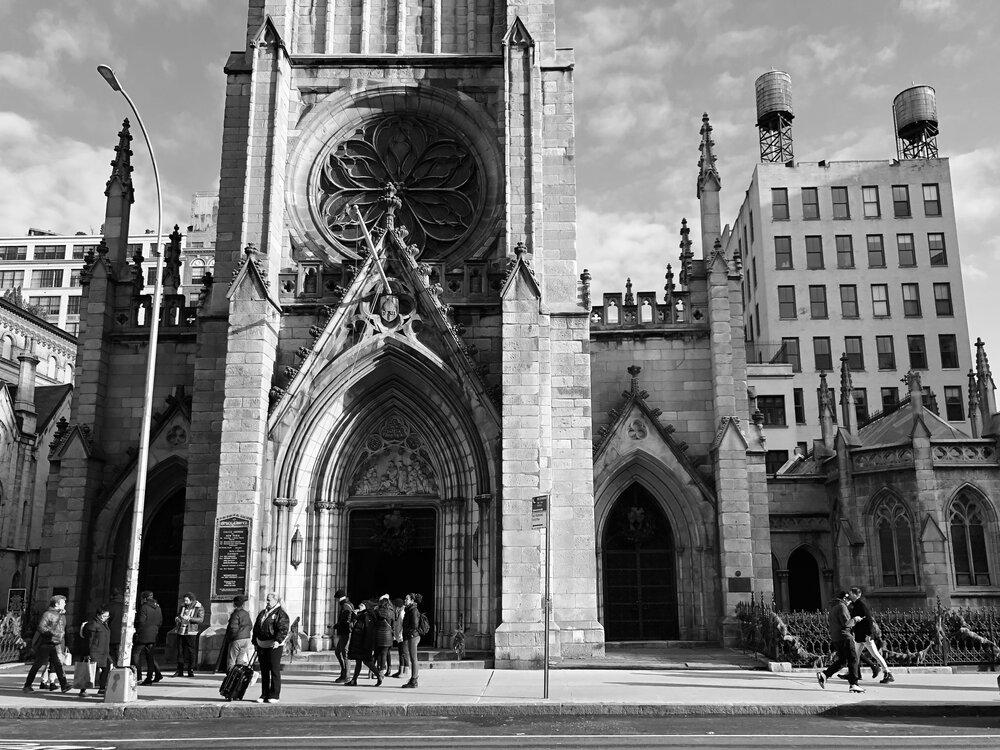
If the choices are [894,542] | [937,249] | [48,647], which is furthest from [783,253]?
[48,647]

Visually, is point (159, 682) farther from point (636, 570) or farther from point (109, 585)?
point (636, 570)

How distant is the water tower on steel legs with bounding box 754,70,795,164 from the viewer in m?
59.8

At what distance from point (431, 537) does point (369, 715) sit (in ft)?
28.4

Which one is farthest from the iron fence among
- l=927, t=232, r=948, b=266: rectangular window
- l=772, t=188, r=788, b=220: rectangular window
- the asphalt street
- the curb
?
l=927, t=232, r=948, b=266: rectangular window

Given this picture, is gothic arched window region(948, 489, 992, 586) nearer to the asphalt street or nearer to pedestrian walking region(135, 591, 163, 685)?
the asphalt street

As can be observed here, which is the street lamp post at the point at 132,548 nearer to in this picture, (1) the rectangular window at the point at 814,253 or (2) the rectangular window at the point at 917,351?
(1) the rectangular window at the point at 814,253

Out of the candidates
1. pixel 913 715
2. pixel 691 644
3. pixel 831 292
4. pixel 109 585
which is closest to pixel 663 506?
pixel 691 644

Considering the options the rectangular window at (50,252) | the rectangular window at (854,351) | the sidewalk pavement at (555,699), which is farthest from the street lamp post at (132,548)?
the rectangular window at (50,252)

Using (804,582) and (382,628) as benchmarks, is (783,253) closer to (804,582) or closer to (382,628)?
(804,582)

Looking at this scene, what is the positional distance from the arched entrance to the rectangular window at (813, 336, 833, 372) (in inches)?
1340

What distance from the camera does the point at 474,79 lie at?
25.0 meters

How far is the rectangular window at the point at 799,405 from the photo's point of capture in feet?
174

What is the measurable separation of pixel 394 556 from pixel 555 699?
8858mm

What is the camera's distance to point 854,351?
178 ft
